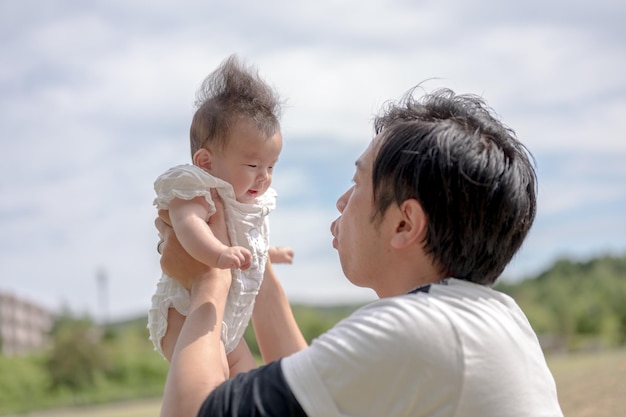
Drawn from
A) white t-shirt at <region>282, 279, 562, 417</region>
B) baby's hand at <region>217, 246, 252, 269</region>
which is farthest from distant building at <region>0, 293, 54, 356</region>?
white t-shirt at <region>282, 279, 562, 417</region>

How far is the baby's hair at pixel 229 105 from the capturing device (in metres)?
3.20

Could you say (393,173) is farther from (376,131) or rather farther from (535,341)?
(535,341)

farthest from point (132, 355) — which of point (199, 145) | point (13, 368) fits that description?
point (199, 145)

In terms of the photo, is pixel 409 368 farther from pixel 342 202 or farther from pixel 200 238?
pixel 200 238

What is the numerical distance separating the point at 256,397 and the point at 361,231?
20.6 inches

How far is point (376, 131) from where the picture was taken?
240cm

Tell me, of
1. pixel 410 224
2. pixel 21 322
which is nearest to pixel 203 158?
pixel 410 224

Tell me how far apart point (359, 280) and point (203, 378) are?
46cm

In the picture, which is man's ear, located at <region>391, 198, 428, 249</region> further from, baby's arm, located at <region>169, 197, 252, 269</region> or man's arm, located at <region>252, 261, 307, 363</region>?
man's arm, located at <region>252, 261, 307, 363</region>

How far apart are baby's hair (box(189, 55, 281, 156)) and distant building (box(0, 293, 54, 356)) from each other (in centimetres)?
6032

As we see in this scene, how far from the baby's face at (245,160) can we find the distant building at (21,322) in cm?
6047

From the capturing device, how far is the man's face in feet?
7.12

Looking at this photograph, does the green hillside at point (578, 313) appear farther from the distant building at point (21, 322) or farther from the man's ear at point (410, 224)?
the man's ear at point (410, 224)

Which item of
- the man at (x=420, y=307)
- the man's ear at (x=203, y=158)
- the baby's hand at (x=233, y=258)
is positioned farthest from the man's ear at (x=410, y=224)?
the man's ear at (x=203, y=158)
